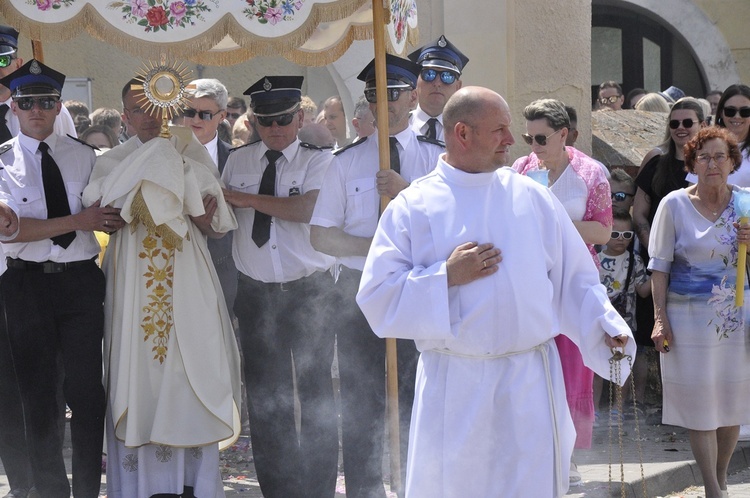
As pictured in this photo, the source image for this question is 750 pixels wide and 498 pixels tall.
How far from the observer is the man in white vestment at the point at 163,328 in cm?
652

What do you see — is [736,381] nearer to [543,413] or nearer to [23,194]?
[543,413]

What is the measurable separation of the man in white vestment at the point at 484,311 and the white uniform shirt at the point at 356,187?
1.49 meters

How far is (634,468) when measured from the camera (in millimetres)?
7891

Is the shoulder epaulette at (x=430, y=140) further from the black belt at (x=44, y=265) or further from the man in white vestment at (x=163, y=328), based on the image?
the black belt at (x=44, y=265)

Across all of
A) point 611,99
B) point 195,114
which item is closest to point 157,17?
point 195,114


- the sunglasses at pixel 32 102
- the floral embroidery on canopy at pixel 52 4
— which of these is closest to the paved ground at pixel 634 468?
the sunglasses at pixel 32 102

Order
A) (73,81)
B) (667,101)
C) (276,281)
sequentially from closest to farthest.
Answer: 1. (276,281)
2. (667,101)
3. (73,81)

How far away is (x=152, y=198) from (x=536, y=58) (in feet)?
15.1

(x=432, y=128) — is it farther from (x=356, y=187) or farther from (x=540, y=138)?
(x=356, y=187)

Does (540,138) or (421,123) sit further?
(421,123)

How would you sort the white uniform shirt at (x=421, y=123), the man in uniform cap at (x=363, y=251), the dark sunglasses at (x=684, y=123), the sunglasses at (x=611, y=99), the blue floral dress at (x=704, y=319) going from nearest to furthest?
1. the man in uniform cap at (x=363, y=251)
2. the blue floral dress at (x=704, y=319)
3. the white uniform shirt at (x=421, y=123)
4. the dark sunglasses at (x=684, y=123)
5. the sunglasses at (x=611, y=99)

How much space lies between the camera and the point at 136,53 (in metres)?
7.12

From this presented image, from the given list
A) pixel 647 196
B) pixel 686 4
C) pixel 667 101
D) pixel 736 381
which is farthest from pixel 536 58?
pixel 686 4

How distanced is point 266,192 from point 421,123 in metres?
1.12
